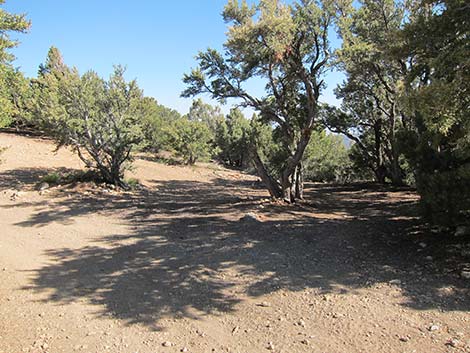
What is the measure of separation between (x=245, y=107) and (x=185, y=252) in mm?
5886

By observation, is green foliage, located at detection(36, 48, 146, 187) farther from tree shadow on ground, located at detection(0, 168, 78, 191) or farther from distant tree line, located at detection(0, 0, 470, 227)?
tree shadow on ground, located at detection(0, 168, 78, 191)

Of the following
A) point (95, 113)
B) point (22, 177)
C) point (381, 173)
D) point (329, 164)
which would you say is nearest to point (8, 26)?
point (95, 113)

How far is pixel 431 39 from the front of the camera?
470cm

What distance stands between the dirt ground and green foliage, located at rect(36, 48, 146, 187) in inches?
139

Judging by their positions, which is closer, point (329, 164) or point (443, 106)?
point (443, 106)

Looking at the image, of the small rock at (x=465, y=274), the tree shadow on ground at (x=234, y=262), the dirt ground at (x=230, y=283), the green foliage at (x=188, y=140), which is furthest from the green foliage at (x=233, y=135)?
the small rock at (x=465, y=274)

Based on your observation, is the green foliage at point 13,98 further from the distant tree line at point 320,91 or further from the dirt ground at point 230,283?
the dirt ground at point 230,283

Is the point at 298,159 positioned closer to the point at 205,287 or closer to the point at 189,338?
the point at 205,287

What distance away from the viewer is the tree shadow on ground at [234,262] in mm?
4121

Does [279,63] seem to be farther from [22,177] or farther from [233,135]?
[233,135]

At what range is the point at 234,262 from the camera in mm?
5379

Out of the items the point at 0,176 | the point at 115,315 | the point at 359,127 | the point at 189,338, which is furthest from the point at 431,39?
the point at 0,176

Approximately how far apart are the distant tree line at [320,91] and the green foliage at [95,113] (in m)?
0.04

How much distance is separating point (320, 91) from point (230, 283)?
7124 millimetres
